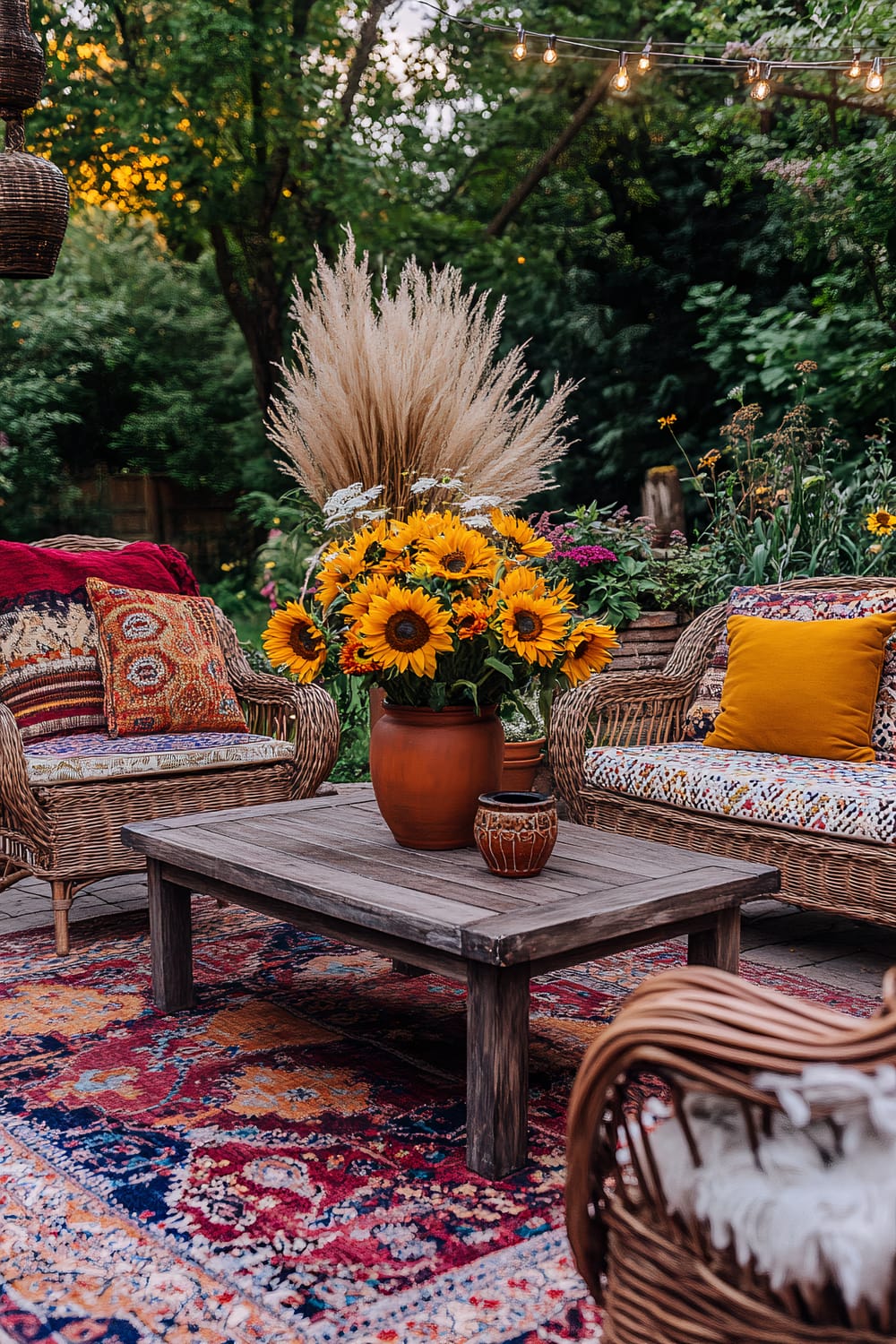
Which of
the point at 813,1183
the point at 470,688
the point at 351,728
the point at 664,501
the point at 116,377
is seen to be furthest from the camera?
the point at 116,377

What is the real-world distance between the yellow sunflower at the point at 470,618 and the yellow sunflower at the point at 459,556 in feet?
0.22

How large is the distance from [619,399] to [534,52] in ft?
8.50

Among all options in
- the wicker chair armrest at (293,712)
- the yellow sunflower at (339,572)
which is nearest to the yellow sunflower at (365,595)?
the yellow sunflower at (339,572)

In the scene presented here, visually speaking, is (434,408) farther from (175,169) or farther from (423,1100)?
(175,169)

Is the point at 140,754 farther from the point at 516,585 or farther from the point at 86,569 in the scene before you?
the point at 516,585

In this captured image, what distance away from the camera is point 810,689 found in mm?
2998

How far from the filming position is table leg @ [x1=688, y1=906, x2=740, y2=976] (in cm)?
205

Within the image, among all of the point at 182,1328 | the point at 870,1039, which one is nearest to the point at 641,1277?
the point at 870,1039

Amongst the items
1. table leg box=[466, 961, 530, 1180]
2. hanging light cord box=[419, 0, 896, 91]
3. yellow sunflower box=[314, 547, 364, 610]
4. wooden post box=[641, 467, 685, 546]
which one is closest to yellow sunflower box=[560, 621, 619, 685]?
yellow sunflower box=[314, 547, 364, 610]

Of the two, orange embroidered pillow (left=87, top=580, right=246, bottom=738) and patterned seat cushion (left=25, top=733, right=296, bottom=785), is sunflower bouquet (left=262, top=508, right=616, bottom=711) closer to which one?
patterned seat cushion (left=25, top=733, right=296, bottom=785)

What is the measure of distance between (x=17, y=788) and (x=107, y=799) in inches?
8.3

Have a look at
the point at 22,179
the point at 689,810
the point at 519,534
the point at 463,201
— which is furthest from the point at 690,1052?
the point at 463,201

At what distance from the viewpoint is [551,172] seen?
29.6 feet

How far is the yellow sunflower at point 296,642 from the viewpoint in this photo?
2164 mm
